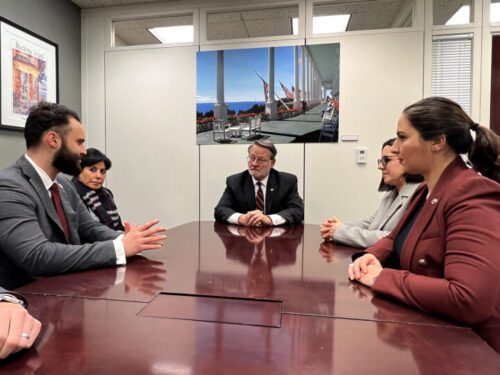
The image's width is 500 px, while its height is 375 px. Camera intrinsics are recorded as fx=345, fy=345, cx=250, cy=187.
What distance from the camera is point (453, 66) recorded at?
3.54 metres

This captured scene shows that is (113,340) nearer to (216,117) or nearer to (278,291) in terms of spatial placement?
(278,291)

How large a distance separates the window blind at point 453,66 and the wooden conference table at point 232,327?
3.17m

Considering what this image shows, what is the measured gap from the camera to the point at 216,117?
157 inches

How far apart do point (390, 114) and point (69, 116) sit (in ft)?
10.1

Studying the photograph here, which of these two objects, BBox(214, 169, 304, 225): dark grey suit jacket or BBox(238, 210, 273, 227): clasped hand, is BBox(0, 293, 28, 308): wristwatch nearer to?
BBox(238, 210, 273, 227): clasped hand

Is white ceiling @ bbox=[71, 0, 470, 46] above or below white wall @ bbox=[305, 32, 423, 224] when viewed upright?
above

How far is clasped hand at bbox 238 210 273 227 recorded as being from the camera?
2.36 meters

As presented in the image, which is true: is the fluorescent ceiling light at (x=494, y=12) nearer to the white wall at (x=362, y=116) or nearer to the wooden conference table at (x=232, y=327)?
the white wall at (x=362, y=116)

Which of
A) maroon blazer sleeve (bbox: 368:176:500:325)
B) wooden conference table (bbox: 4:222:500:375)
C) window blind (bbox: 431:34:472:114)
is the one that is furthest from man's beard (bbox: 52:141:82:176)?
window blind (bbox: 431:34:472:114)

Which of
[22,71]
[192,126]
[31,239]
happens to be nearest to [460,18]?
[192,126]

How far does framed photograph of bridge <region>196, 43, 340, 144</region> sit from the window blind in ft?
3.32

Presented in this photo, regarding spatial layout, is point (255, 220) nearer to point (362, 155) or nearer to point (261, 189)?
point (261, 189)

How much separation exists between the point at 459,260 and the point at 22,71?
155 inches

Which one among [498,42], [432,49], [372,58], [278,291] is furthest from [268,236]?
[498,42]
